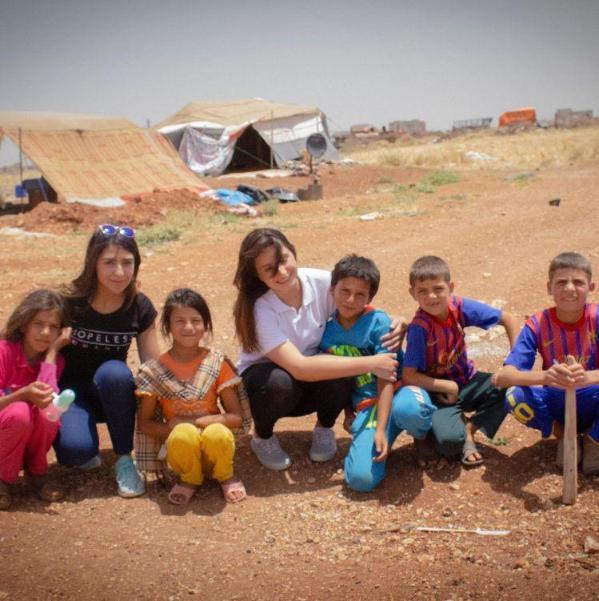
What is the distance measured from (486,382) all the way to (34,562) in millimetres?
1950

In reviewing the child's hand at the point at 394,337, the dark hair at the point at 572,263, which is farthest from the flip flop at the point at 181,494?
the dark hair at the point at 572,263

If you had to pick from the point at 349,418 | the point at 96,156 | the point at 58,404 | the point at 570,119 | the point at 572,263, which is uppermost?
the point at 570,119

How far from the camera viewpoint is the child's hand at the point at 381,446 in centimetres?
276

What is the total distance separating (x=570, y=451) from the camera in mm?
2482

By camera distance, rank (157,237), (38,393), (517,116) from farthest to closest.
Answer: (517,116) < (157,237) < (38,393)

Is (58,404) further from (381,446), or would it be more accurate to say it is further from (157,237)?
(157,237)

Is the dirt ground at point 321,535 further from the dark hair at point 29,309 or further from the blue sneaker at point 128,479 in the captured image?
the dark hair at point 29,309

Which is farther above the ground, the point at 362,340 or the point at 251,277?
the point at 251,277

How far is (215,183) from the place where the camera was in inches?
708

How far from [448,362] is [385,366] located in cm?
34

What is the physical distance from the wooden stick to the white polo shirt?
1.12 metres

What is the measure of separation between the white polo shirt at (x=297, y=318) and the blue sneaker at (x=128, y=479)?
25.7 inches

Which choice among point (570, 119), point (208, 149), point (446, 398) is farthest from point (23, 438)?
point (570, 119)

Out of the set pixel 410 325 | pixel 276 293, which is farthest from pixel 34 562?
pixel 410 325
